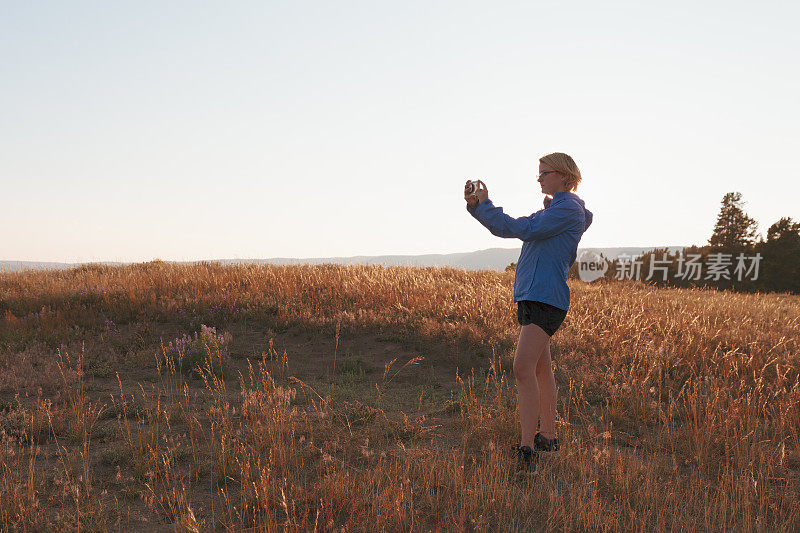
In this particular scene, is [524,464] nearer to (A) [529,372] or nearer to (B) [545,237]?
(A) [529,372]

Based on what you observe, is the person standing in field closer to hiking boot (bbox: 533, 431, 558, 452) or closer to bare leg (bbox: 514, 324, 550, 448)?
bare leg (bbox: 514, 324, 550, 448)

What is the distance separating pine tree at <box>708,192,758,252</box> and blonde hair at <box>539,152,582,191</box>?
36.2 metres

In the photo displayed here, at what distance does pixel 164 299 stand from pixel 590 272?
19.6 metres

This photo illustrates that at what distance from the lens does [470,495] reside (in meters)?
3.29

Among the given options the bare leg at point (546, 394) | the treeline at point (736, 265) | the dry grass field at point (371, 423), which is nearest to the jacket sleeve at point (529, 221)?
the bare leg at point (546, 394)

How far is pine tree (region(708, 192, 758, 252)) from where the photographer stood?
1351 inches

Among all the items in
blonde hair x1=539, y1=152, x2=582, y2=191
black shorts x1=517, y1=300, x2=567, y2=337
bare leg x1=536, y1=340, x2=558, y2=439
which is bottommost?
bare leg x1=536, y1=340, x2=558, y2=439

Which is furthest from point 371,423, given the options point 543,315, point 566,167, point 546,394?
point 566,167

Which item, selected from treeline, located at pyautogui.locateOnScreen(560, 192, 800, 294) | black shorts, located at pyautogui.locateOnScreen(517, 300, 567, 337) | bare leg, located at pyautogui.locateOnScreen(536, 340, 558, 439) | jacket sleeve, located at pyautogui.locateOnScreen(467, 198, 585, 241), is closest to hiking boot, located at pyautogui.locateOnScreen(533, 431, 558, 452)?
bare leg, located at pyautogui.locateOnScreen(536, 340, 558, 439)

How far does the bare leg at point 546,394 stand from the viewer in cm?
384

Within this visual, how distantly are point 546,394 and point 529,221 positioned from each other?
144 centimetres

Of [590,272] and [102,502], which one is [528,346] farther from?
[590,272]

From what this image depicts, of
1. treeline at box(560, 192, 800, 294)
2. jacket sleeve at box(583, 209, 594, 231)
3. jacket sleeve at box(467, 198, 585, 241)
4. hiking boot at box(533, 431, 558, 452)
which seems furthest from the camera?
treeline at box(560, 192, 800, 294)

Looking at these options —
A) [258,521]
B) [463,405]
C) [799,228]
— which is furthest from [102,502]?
[799,228]
